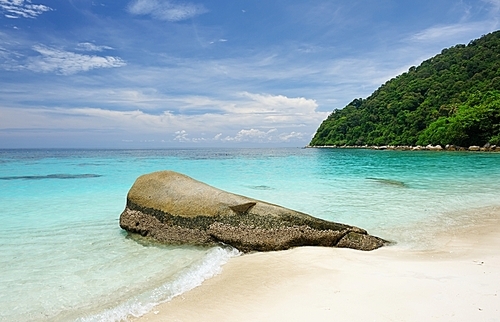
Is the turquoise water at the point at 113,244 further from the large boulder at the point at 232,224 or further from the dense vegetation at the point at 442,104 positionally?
the dense vegetation at the point at 442,104

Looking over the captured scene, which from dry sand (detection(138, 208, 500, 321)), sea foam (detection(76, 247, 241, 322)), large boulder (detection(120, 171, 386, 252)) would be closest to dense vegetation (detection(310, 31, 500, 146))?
large boulder (detection(120, 171, 386, 252))

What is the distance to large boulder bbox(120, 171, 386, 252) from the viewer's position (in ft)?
20.7

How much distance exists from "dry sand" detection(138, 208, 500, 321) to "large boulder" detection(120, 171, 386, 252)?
0.36m

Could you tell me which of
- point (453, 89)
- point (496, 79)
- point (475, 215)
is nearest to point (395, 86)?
point (453, 89)

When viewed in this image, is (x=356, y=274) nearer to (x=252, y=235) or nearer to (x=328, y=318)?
(x=328, y=318)

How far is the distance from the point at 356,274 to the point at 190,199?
12.0ft

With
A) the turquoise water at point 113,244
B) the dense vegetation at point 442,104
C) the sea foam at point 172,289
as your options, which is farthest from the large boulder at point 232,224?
the dense vegetation at point 442,104

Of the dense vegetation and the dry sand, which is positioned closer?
the dry sand

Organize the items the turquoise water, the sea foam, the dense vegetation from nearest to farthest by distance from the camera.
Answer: the sea foam, the turquoise water, the dense vegetation

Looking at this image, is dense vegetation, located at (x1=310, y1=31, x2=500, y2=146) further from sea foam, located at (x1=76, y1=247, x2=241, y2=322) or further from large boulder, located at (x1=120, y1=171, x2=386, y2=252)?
sea foam, located at (x1=76, y1=247, x2=241, y2=322)

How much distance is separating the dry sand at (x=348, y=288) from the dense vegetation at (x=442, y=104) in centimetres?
6115

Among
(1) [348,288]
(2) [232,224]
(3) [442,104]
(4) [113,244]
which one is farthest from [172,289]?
(3) [442,104]

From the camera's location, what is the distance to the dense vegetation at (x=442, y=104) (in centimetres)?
5814

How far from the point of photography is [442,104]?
7388 cm
